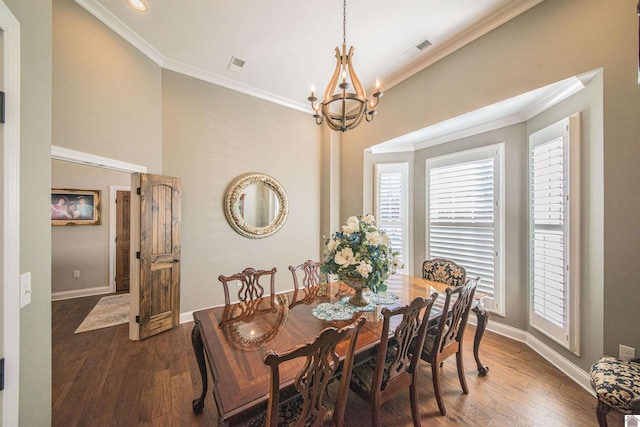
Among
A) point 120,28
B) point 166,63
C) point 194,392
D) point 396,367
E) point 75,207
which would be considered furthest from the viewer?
point 75,207

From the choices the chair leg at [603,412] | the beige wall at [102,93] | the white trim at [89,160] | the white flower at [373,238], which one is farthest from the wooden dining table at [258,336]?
the beige wall at [102,93]

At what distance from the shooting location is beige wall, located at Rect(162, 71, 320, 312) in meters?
3.28

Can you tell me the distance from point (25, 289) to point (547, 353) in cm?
404

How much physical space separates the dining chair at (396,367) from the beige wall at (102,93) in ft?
10.3

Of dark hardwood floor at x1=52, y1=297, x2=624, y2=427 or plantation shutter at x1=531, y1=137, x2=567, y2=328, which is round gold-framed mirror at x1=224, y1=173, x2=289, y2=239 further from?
plantation shutter at x1=531, y1=137, x2=567, y2=328

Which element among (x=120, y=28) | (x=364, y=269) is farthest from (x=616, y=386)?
(x=120, y=28)

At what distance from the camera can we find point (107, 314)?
3.59 m

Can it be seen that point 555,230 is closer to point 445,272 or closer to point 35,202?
point 445,272

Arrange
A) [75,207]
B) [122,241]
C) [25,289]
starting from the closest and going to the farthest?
[25,289] < [75,207] < [122,241]

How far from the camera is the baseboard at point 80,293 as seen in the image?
4.20 m

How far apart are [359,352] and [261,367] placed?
0.55 meters

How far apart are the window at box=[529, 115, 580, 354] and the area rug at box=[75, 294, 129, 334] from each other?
5230 mm

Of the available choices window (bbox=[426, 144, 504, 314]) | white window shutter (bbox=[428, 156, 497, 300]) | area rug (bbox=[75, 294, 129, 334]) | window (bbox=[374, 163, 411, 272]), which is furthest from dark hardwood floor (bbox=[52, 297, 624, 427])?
window (bbox=[374, 163, 411, 272])

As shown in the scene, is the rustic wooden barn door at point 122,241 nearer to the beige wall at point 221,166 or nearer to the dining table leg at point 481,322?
the beige wall at point 221,166
